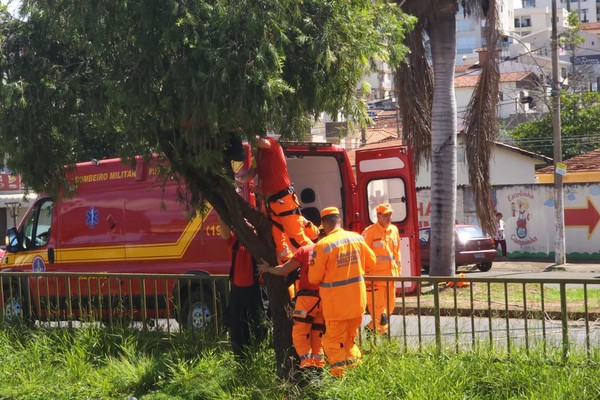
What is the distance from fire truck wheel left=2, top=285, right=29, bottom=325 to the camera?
10.6 m

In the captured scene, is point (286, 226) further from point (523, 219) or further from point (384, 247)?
point (523, 219)

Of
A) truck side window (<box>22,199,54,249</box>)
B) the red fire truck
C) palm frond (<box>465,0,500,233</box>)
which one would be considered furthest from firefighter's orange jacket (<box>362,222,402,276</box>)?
palm frond (<box>465,0,500,233</box>)

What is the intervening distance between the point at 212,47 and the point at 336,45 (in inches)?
37.4

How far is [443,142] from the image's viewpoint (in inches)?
635

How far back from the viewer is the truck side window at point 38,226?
13773mm

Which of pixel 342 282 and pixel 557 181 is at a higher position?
pixel 342 282

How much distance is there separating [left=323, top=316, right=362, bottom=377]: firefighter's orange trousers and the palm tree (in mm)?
8977

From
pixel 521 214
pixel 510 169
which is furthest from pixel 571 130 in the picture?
pixel 521 214

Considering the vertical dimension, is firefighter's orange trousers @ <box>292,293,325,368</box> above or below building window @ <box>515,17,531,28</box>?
below

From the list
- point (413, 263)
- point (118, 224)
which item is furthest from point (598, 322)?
point (118, 224)

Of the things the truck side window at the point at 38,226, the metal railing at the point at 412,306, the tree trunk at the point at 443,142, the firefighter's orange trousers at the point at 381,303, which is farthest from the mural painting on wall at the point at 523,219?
the firefighter's orange trousers at the point at 381,303

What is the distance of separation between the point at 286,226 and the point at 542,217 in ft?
76.9

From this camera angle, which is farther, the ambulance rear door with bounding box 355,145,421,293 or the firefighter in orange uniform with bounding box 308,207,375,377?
the ambulance rear door with bounding box 355,145,421,293

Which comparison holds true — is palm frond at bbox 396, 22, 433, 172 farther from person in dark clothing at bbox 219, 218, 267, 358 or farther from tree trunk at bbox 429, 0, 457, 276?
person in dark clothing at bbox 219, 218, 267, 358
